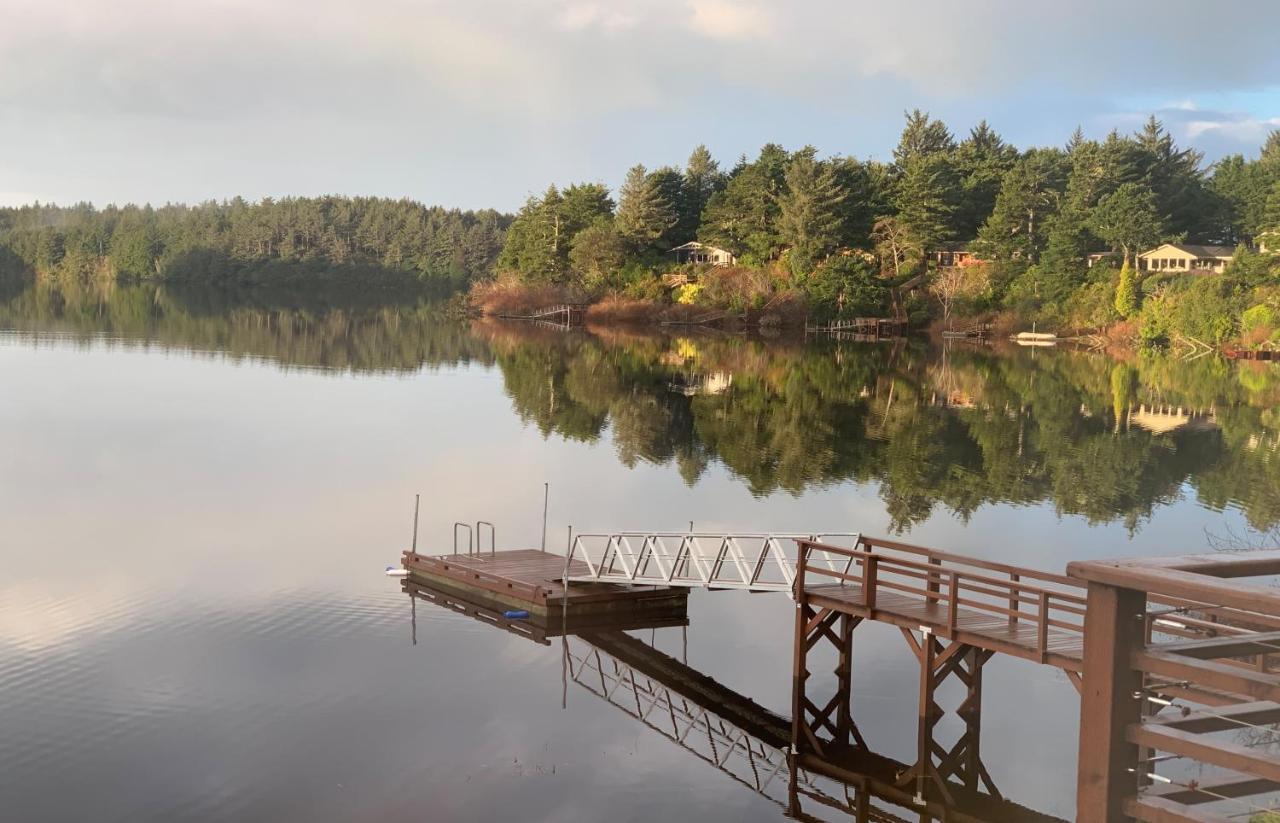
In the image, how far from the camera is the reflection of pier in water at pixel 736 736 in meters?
15.2

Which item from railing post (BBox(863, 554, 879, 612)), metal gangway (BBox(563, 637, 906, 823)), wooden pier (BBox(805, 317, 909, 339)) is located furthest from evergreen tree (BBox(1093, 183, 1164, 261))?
railing post (BBox(863, 554, 879, 612))

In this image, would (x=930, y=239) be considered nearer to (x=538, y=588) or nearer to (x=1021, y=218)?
(x=1021, y=218)

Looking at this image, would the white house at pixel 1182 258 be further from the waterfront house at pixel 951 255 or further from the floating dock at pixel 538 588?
the floating dock at pixel 538 588

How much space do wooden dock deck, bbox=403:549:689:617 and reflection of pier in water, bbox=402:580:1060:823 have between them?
266mm

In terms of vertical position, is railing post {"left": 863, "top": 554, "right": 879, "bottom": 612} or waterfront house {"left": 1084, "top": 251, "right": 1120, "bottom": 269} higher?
waterfront house {"left": 1084, "top": 251, "right": 1120, "bottom": 269}

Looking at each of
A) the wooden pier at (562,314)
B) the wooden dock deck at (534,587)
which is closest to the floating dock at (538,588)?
the wooden dock deck at (534,587)

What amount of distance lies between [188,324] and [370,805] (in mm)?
93131

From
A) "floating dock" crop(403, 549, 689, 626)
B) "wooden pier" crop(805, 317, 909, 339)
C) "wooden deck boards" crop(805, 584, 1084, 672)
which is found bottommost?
"floating dock" crop(403, 549, 689, 626)

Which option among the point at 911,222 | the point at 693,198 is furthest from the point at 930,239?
the point at 693,198

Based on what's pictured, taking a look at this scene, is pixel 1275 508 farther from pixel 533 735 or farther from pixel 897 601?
pixel 533 735

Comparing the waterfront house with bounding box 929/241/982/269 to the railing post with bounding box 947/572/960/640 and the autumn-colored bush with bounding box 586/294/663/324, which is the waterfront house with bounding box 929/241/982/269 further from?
the railing post with bounding box 947/572/960/640

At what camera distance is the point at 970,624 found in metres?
15.4

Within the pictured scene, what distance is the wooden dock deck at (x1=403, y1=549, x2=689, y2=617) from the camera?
21203 millimetres

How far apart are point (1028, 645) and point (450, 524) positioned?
57.2 ft
